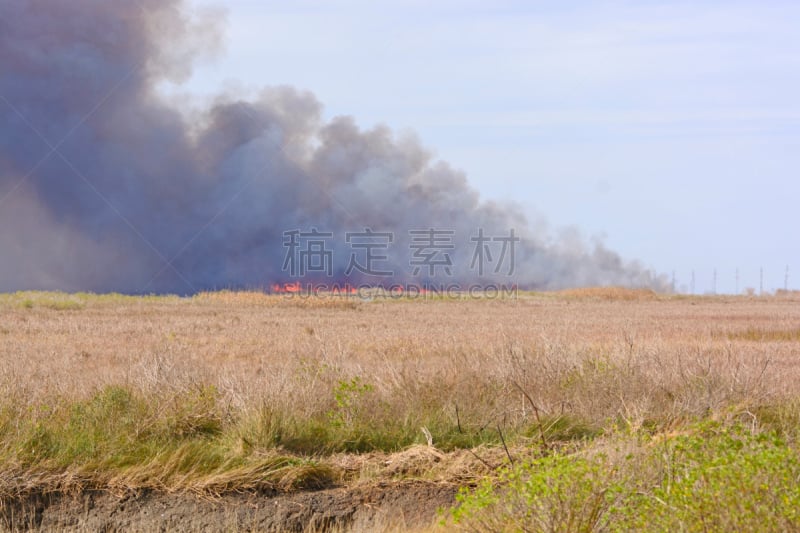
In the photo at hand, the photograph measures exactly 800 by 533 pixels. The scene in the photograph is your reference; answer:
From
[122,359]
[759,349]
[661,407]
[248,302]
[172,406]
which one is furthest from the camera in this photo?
[248,302]

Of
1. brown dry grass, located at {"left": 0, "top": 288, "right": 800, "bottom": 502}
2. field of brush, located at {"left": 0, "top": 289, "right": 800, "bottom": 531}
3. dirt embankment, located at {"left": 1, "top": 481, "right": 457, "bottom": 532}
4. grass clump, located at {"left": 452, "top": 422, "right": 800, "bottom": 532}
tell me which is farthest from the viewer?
brown dry grass, located at {"left": 0, "top": 288, "right": 800, "bottom": 502}

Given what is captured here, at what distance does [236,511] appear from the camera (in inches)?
322

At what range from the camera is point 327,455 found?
369 inches

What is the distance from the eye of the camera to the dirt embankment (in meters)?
8.12

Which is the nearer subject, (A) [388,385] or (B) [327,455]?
(B) [327,455]

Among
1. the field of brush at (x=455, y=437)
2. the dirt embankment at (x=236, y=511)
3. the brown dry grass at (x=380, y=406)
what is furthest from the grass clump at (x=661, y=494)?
the dirt embankment at (x=236, y=511)

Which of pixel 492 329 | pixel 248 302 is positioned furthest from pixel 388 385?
pixel 248 302

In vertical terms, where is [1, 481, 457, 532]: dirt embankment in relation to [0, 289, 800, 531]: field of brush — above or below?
below

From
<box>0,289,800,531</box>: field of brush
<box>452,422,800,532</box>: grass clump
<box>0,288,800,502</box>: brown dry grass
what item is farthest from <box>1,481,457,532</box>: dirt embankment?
<box>452,422,800,532</box>: grass clump

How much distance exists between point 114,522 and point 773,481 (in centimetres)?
606

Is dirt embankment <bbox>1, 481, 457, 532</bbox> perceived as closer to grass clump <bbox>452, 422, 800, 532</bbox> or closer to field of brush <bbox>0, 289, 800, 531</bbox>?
field of brush <bbox>0, 289, 800, 531</bbox>

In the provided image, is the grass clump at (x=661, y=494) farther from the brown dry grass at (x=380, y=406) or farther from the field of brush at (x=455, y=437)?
the brown dry grass at (x=380, y=406)

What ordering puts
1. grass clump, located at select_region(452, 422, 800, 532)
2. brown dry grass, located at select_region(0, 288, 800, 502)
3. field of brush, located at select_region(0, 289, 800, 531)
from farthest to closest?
brown dry grass, located at select_region(0, 288, 800, 502), field of brush, located at select_region(0, 289, 800, 531), grass clump, located at select_region(452, 422, 800, 532)

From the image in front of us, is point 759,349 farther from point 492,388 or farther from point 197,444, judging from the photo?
point 197,444
